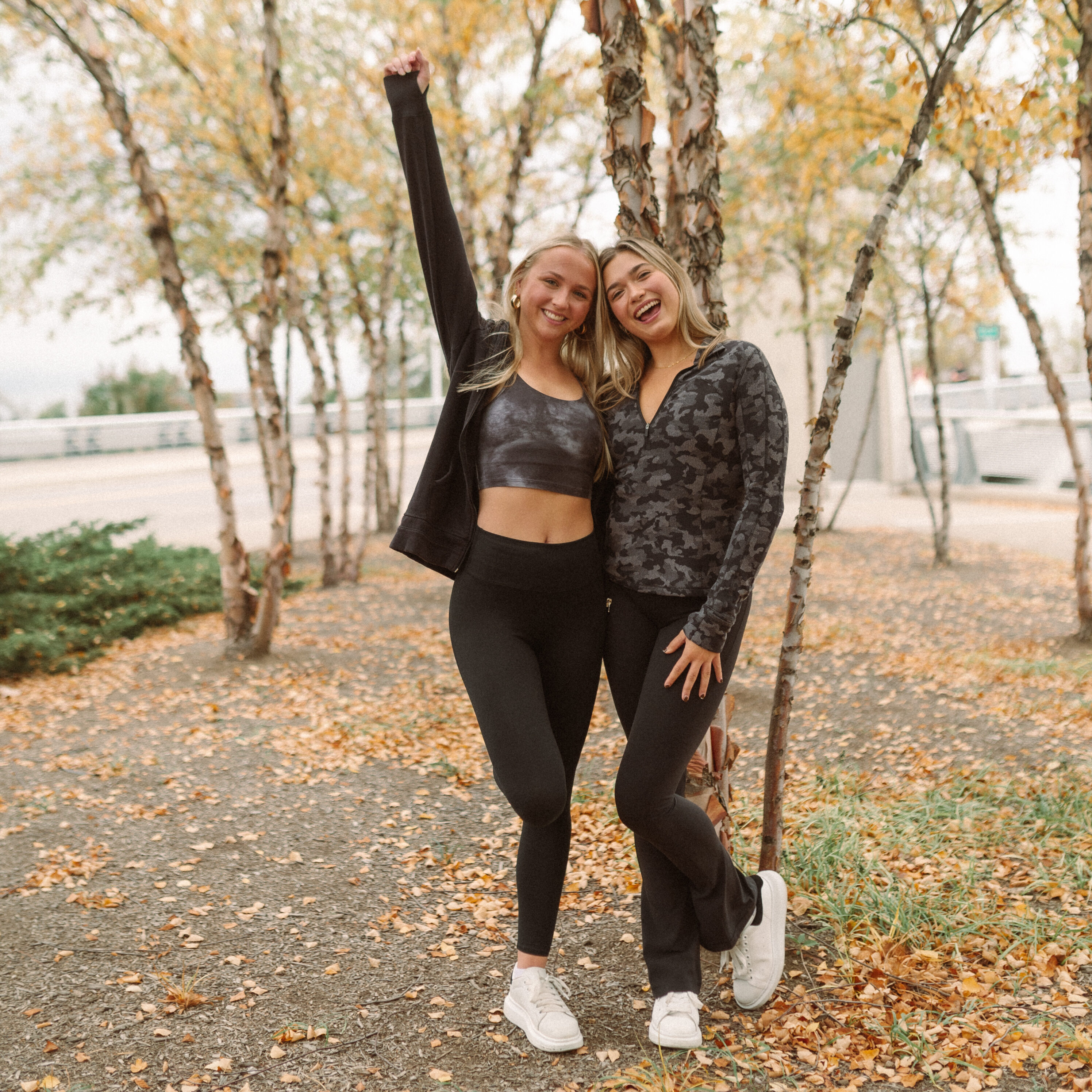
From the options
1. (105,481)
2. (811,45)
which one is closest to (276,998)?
(811,45)

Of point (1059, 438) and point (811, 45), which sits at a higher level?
point (811, 45)

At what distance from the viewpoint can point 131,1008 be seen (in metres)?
2.51

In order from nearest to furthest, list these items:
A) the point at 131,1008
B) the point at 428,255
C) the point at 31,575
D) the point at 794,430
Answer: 1. the point at 428,255
2. the point at 131,1008
3. the point at 31,575
4. the point at 794,430

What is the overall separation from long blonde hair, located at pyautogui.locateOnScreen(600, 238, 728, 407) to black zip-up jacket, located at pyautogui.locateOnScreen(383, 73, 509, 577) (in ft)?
0.95

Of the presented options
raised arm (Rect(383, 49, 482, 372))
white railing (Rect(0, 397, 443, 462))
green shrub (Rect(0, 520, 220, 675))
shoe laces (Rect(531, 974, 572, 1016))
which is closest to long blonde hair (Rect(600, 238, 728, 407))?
raised arm (Rect(383, 49, 482, 372))

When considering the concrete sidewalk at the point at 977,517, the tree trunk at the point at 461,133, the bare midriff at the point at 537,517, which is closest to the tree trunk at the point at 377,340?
the tree trunk at the point at 461,133

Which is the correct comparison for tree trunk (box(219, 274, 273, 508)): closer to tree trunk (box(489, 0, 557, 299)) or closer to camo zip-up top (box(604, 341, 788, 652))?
tree trunk (box(489, 0, 557, 299))

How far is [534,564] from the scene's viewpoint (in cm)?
216

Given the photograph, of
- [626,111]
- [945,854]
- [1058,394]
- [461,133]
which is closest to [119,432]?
[461,133]

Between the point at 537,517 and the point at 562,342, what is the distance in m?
0.51

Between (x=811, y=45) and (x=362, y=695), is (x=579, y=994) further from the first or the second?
(x=811, y=45)

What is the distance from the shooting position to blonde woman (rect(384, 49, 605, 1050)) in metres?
2.16

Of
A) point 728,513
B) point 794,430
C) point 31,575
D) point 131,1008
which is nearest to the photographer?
point 728,513

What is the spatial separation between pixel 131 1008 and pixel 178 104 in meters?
8.54
